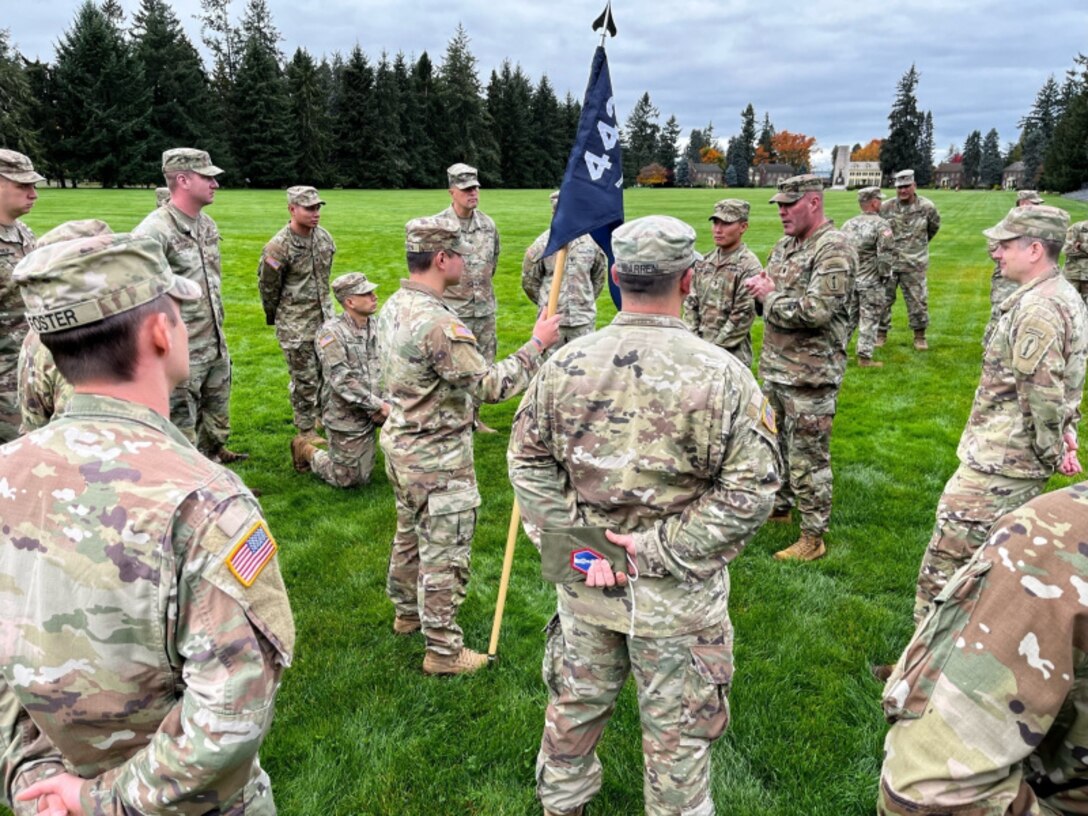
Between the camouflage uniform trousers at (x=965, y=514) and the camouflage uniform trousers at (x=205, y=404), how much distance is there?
18.5 ft

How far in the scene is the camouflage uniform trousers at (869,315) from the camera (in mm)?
11992

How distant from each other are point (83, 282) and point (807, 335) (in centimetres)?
515

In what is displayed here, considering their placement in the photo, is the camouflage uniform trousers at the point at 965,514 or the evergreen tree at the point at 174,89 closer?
the camouflage uniform trousers at the point at 965,514

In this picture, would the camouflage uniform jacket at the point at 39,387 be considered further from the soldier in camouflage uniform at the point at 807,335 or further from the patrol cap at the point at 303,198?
the soldier in camouflage uniform at the point at 807,335

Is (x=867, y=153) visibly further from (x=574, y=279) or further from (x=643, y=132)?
(x=574, y=279)

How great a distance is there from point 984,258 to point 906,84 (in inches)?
3140

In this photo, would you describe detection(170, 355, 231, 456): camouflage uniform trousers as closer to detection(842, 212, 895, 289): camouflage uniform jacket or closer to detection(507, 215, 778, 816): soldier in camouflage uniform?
detection(507, 215, 778, 816): soldier in camouflage uniform

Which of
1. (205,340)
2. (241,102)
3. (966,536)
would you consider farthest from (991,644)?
(241,102)

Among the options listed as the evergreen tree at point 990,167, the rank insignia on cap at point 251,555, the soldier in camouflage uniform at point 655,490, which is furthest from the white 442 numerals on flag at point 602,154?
the evergreen tree at point 990,167

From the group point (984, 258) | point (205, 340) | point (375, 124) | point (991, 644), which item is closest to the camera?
point (991, 644)

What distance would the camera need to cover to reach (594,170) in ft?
13.8

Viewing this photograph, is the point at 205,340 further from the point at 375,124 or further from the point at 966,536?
the point at 375,124

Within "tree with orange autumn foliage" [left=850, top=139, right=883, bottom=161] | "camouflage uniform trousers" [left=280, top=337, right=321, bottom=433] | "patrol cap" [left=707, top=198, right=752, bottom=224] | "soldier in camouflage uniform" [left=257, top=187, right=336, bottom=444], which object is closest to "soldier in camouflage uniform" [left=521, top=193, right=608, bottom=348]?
"patrol cap" [left=707, top=198, right=752, bottom=224]

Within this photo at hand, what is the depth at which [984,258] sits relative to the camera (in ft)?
81.5
